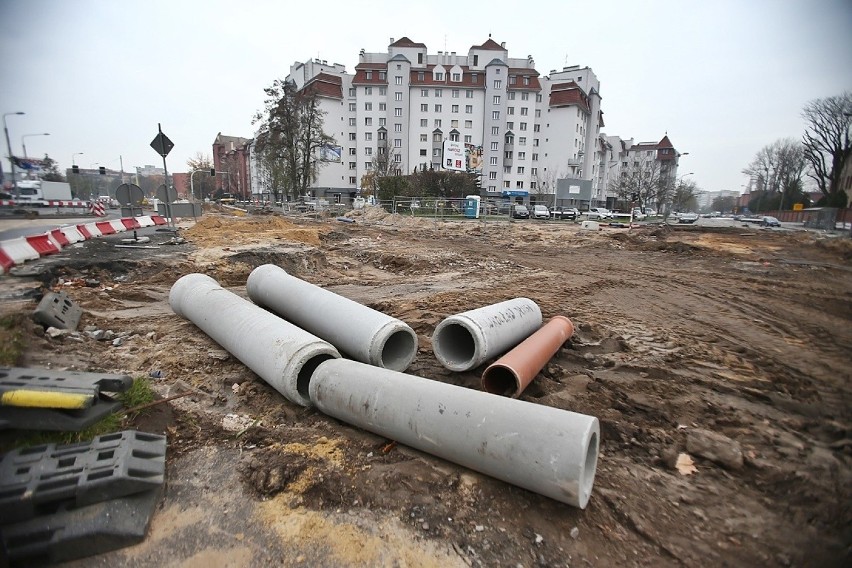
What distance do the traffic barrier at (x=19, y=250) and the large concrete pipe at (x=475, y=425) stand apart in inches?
332

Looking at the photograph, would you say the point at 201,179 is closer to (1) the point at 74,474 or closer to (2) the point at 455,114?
(2) the point at 455,114

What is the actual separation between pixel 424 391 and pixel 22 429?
276 centimetres

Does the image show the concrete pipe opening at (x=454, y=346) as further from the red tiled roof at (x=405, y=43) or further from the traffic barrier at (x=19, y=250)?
the red tiled roof at (x=405, y=43)

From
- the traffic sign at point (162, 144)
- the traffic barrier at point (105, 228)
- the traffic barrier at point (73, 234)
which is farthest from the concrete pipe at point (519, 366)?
the traffic barrier at point (105, 228)

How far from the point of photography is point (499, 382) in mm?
4441

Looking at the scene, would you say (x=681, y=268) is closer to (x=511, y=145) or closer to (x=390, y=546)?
(x=390, y=546)

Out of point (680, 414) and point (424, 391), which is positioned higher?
point (424, 391)

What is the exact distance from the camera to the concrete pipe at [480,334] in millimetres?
4555

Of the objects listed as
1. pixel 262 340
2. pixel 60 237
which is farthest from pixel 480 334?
pixel 60 237

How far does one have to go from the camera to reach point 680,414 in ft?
13.1

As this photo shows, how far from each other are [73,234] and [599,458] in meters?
15.4

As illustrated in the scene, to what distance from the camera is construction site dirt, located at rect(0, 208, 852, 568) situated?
7.97 feet

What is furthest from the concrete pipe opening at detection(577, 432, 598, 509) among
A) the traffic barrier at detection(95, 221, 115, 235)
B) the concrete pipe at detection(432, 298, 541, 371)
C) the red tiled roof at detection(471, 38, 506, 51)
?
the red tiled roof at detection(471, 38, 506, 51)

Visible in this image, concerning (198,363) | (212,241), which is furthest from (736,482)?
(212,241)
